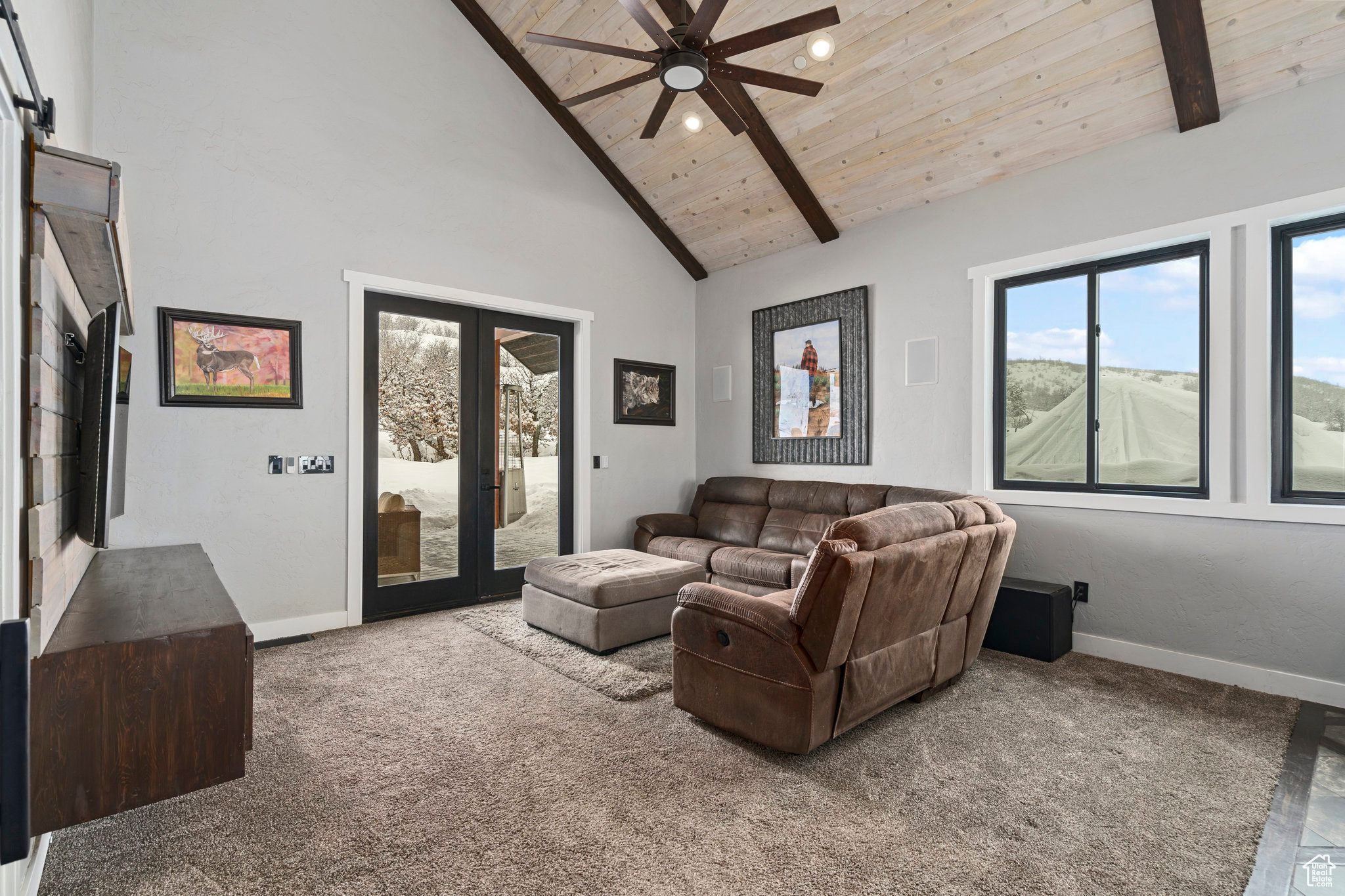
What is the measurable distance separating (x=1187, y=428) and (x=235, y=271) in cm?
549

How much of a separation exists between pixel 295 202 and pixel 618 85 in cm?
219

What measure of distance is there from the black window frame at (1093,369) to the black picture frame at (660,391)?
113 inches

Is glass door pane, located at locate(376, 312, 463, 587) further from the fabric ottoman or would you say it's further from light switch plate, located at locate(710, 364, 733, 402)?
light switch plate, located at locate(710, 364, 733, 402)

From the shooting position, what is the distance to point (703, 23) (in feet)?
9.42

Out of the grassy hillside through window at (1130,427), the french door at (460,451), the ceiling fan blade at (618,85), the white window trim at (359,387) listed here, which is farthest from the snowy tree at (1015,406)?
the white window trim at (359,387)

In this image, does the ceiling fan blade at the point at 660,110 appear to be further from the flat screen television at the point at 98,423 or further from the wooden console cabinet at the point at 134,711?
the wooden console cabinet at the point at 134,711

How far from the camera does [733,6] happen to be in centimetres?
393

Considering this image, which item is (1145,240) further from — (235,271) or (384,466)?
(235,271)

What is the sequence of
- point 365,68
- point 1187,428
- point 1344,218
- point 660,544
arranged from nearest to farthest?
point 1344,218
point 1187,428
point 365,68
point 660,544

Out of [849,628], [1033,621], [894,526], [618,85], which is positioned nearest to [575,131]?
[618,85]

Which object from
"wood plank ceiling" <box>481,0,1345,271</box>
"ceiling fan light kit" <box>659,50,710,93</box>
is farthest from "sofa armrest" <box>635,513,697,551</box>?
"ceiling fan light kit" <box>659,50,710,93</box>

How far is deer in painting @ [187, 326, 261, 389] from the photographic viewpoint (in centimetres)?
375

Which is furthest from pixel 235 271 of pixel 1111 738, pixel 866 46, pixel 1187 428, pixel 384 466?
pixel 1187 428

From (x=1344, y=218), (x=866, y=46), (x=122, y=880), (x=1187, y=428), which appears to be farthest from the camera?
(x=866, y=46)
